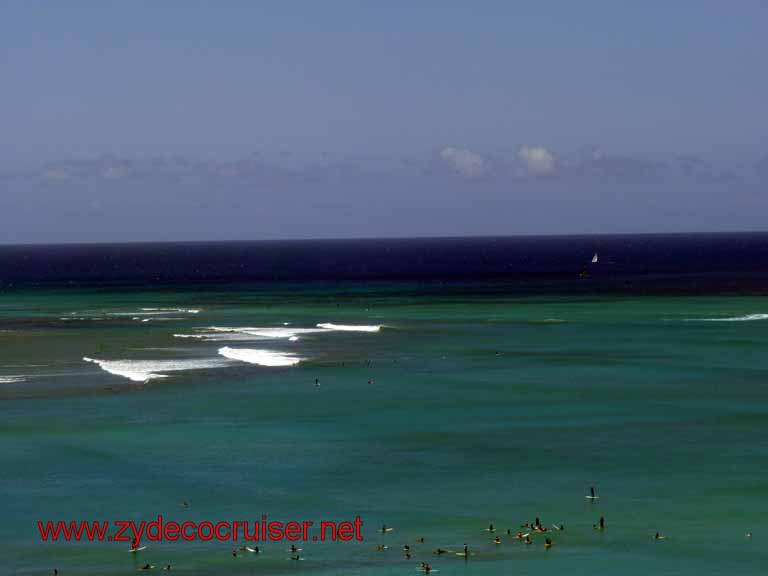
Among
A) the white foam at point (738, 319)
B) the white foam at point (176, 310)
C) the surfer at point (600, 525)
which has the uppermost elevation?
the white foam at point (176, 310)

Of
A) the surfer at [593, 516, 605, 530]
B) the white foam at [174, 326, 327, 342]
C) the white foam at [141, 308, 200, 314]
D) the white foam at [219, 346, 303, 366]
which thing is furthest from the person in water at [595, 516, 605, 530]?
the white foam at [141, 308, 200, 314]

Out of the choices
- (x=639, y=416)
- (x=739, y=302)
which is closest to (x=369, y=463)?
(x=639, y=416)

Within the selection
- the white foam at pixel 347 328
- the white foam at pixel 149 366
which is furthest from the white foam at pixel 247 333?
the white foam at pixel 149 366

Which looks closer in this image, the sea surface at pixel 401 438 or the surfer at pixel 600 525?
the sea surface at pixel 401 438

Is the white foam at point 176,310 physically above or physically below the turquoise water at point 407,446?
above

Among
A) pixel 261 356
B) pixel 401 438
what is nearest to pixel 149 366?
pixel 261 356

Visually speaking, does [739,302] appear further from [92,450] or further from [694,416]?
[92,450]

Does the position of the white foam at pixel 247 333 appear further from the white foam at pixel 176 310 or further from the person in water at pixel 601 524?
the person in water at pixel 601 524
